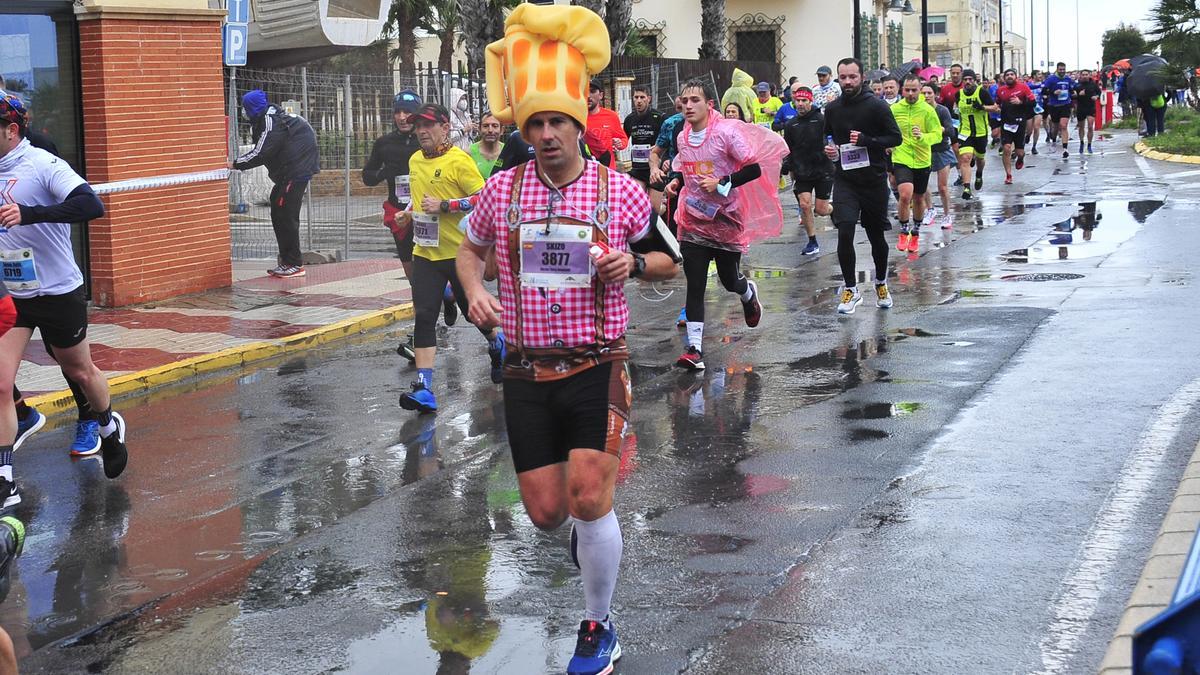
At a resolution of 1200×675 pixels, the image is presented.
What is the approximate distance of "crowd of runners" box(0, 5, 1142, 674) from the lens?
5.07 metres

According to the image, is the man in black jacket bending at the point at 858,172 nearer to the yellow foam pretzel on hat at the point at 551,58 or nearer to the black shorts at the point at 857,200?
the black shorts at the point at 857,200

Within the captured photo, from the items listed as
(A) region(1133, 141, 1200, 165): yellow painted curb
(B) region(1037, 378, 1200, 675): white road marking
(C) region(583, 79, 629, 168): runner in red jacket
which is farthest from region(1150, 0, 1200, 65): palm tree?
(B) region(1037, 378, 1200, 675): white road marking

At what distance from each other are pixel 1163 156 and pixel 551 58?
30.7 meters

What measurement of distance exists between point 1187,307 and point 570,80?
859 centimetres

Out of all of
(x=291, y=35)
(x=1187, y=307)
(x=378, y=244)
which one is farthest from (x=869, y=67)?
(x=1187, y=307)

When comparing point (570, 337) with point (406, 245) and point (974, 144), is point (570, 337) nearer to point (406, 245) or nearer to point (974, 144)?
point (406, 245)

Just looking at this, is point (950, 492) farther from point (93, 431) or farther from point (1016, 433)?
point (93, 431)

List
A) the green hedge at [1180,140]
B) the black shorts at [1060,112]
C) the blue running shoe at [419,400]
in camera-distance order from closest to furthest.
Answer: the blue running shoe at [419,400] < the green hedge at [1180,140] < the black shorts at [1060,112]

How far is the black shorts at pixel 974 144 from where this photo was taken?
24.3 metres

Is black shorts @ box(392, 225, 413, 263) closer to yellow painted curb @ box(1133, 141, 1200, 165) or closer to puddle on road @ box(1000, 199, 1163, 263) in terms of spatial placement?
puddle on road @ box(1000, 199, 1163, 263)

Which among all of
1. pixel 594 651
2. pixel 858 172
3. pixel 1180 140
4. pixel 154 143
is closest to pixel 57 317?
pixel 594 651

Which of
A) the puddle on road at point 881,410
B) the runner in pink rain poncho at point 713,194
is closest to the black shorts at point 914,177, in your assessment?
the runner in pink rain poncho at point 713,194

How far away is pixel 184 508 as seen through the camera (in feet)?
24.3

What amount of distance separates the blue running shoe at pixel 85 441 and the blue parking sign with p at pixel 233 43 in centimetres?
989
